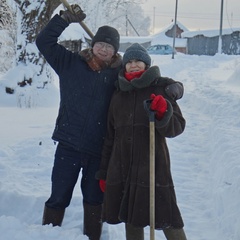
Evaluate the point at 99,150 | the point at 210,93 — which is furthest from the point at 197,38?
the point at 99,150

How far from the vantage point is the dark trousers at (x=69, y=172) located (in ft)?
10.7

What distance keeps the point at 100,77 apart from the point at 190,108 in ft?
26.8

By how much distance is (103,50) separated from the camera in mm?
3189

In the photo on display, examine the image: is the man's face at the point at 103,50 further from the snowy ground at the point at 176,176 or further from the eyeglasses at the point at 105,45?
the snowy ground at the point at 176,176

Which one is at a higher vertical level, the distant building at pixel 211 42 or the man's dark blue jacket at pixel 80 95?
the distant building at pixel 211 42

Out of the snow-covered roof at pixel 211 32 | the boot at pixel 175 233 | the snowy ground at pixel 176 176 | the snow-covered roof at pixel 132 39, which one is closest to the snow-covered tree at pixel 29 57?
the snowy ground at pixel 176 176

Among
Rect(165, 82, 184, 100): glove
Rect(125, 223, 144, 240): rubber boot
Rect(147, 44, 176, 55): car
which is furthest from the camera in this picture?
Rect(147, 44, 176, 55): car

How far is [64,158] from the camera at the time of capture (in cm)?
328

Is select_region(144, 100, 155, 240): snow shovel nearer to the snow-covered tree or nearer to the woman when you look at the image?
the woman

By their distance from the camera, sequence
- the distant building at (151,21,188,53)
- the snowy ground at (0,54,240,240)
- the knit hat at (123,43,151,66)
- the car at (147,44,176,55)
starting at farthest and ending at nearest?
the distant building at (151,21,188,53), the car at (147,44,176,55), the snowy ground at (0,54,240,240), the knit hat at (123,43,151,66)

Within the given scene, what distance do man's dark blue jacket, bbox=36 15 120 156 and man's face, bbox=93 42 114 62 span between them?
101 millimetres

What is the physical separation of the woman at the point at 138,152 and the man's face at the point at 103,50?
221mm

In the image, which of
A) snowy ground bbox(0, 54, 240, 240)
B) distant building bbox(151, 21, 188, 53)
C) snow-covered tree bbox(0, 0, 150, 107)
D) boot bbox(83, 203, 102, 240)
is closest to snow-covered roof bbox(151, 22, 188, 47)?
distant building bbox(151, 21, 188, 53)

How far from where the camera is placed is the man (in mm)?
3184
